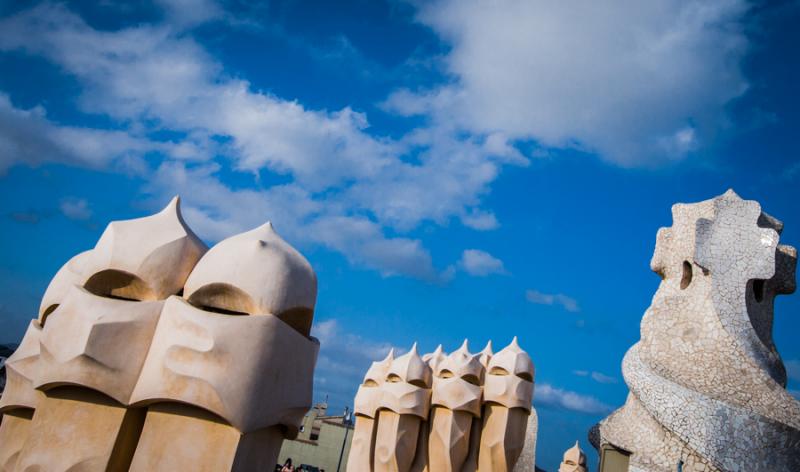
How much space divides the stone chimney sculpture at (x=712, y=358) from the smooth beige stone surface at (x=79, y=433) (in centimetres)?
946

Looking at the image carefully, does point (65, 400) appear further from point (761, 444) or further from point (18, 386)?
point (761, 444)

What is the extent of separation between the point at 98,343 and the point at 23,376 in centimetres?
182

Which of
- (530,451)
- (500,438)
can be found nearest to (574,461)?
(530,451)

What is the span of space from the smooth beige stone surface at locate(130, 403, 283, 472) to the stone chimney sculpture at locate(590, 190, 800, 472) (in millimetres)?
8840

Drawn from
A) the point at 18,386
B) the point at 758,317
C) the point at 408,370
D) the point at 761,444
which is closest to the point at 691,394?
the point at 761,444

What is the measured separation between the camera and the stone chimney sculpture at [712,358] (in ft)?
33.0

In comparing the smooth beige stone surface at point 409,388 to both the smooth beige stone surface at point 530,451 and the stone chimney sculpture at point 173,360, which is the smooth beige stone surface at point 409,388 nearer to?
the smooth beige stone surface at point 530,451

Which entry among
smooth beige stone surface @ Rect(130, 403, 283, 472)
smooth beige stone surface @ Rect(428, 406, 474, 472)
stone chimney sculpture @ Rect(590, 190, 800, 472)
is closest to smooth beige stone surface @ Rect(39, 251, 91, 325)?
smooth beige stone surface @ Rect(130, 403, 283, 472)

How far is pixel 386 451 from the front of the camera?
462 inches

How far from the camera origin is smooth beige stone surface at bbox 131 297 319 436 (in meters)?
4.32

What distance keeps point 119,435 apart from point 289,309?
1.58 meters

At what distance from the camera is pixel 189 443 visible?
4383 millimetres

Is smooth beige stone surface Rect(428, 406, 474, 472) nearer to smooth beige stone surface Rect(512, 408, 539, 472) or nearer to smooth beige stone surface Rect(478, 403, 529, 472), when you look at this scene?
smooth beige stone surface Rect(478, 403, 529, 472)

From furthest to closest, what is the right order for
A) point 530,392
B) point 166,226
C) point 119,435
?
point 530,392, point 166,226, point 119,435
